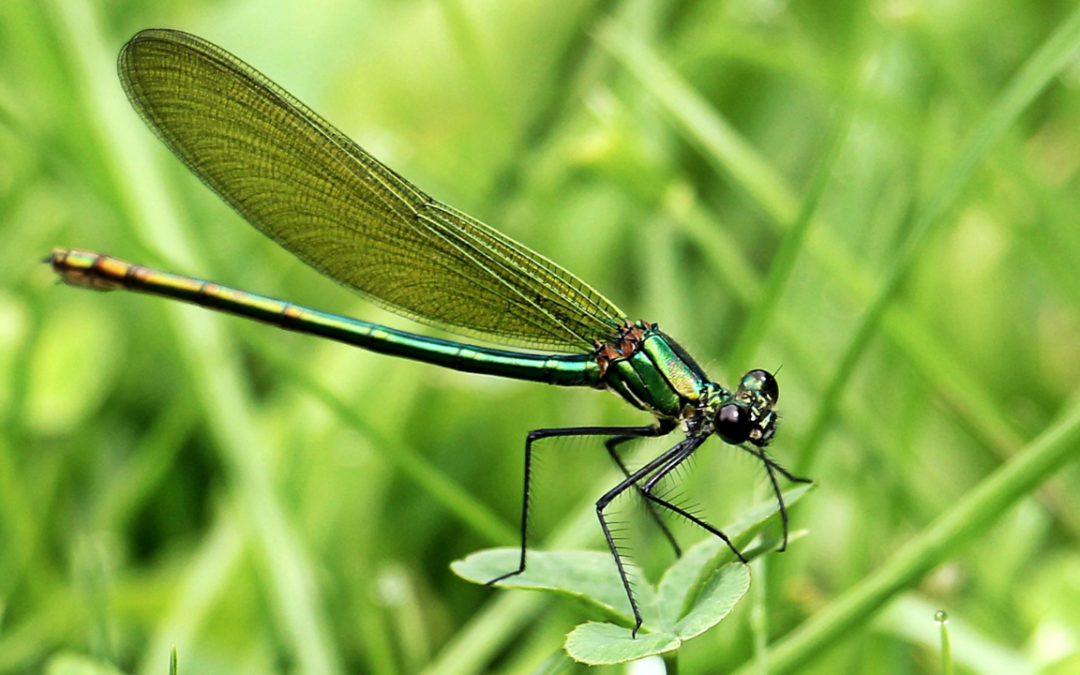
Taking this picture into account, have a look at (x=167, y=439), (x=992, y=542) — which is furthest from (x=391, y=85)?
(x=992, y=542)

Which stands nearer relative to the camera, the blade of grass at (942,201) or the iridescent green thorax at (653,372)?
the blade of grass at (942,201)

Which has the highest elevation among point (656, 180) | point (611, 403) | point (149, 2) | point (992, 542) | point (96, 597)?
point (149, 2)

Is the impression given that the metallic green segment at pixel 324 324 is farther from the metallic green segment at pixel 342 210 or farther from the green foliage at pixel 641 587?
the green foliage at pixel 641 587

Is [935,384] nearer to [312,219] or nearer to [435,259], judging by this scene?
[435,259]

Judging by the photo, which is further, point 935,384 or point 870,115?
point 870,115

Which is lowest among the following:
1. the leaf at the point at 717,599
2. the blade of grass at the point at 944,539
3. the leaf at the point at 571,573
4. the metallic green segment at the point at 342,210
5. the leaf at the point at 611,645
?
the leaf at the point at 611,645

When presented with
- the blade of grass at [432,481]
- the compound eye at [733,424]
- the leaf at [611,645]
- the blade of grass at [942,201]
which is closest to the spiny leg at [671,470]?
the compound eye at [733,424]

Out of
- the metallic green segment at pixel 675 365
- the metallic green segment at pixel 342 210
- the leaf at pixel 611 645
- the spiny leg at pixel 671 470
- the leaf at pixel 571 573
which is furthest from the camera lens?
the metallic green segment at pixel 342 210

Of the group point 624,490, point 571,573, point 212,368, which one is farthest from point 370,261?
point 571,573
